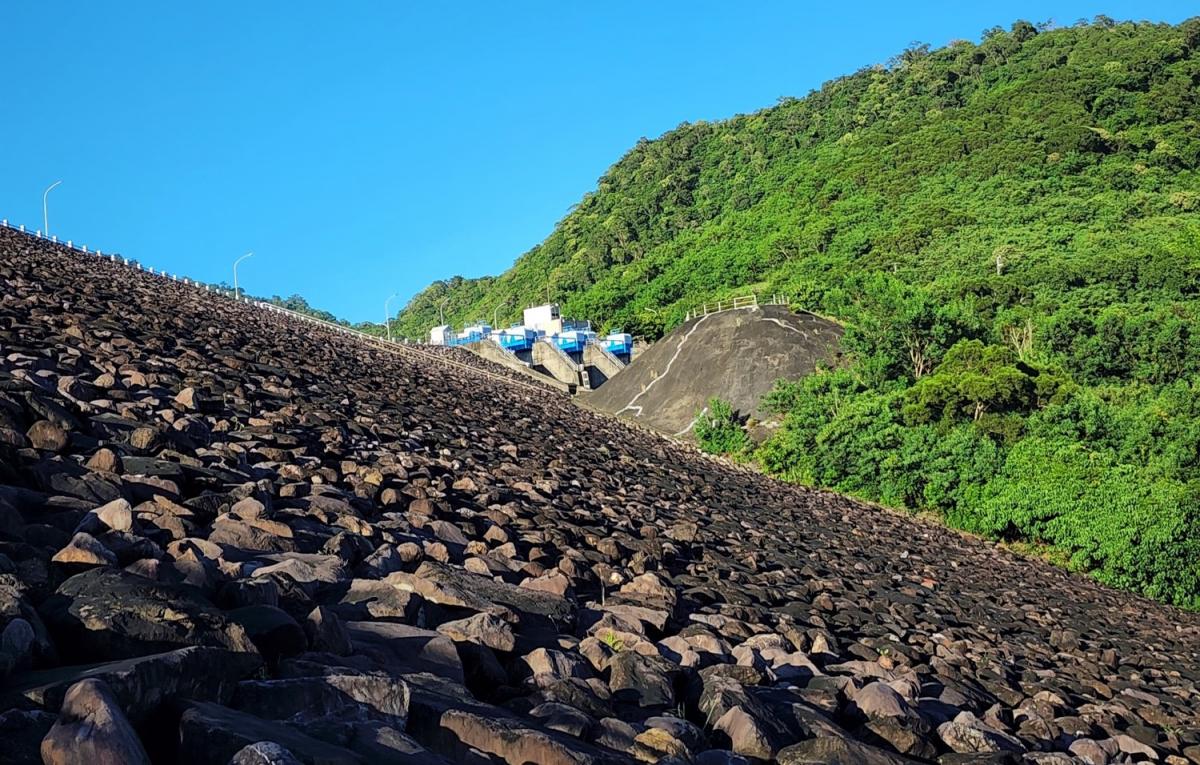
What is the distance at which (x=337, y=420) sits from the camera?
10.4 meters

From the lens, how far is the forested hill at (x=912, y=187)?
187ft

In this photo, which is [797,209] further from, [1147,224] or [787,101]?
[787,101]

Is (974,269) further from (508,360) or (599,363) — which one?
(508,360)

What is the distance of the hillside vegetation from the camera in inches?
887

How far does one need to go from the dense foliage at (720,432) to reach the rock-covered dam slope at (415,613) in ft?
50.8

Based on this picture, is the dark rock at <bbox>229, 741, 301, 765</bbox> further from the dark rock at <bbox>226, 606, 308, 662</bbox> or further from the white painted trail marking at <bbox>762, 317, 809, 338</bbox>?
the white painted trail marking at <bbox>762, 317, 809, 338</bbox>

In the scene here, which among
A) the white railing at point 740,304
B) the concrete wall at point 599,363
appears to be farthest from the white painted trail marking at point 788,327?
the concrete wall at point 599,363

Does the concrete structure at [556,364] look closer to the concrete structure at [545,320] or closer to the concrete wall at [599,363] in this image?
the concrete wall at [599,363]

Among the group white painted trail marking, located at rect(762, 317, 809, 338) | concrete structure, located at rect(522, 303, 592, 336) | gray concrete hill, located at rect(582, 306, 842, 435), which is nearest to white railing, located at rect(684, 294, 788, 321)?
gray concrete hill, located at rect(582, 306, 842, 435)

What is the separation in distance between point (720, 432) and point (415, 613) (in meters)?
25.6

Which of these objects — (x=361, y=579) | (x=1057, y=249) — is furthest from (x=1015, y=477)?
(x=1057, y=249)

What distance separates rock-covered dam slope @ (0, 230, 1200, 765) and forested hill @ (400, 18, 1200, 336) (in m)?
29.3

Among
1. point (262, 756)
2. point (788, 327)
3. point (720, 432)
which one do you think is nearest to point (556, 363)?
point (788, 327)

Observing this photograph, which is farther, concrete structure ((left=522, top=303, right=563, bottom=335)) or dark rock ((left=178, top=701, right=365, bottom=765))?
concrete structure ((left=522, top=303, right=563, bottom=335))
